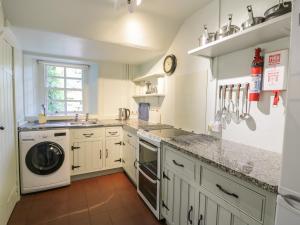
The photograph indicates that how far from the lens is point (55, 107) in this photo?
326 cm

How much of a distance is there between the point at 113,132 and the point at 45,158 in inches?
41.6

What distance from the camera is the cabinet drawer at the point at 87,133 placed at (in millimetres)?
2645

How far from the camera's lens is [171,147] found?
62.7 inches

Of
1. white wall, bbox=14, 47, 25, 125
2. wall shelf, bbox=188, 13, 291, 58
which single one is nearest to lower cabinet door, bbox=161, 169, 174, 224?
wall shelf, bbox=188, 13, 291, 58

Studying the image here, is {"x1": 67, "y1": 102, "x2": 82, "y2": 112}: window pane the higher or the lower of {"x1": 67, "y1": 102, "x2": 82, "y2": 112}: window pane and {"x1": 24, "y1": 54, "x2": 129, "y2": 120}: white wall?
the lower

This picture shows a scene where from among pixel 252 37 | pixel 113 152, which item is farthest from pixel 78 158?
pixel 252 37

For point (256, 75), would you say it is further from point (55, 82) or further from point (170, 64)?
point (55, 82)

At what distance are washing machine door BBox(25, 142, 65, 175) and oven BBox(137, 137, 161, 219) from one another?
1235 millimetres

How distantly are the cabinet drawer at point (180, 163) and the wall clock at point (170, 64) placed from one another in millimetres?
1332

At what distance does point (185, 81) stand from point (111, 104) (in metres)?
1.83

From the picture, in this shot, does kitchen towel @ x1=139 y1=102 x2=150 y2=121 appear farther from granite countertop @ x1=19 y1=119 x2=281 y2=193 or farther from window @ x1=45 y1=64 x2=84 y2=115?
granite countertop @ x1=19 y1=119 x2=281 y2=193

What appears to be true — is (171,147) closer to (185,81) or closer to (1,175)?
(185,81)

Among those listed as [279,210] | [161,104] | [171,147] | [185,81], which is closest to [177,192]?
[171,147]

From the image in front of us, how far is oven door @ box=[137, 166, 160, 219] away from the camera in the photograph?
6.00 feet
